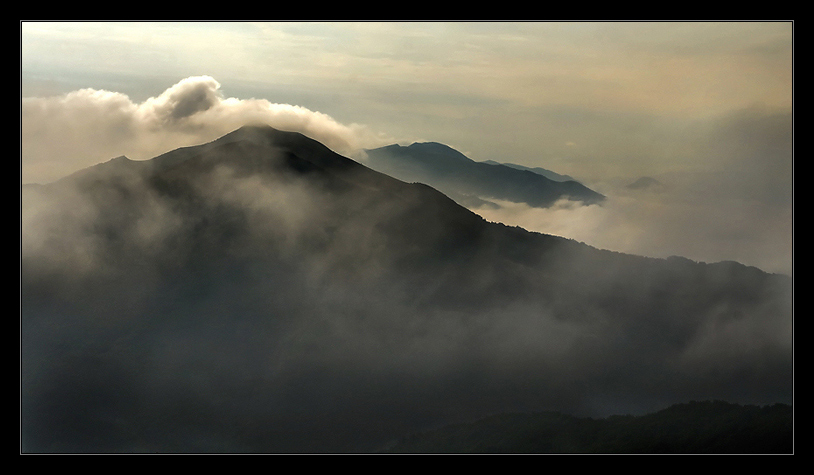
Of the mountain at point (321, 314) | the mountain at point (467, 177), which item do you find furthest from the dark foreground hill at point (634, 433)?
the mountain at point (467, 177)

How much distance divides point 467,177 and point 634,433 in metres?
10.1

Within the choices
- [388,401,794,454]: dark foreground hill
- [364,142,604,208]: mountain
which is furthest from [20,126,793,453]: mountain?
[364,142,604,208]: mountain

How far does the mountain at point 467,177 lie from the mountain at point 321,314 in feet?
4.15

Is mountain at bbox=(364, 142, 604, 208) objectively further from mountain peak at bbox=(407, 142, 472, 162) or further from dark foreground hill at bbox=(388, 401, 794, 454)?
dark foreground hill at bbox=(388, 401, 794, 454)

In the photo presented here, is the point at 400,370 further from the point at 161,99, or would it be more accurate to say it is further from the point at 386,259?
the point at 161,99

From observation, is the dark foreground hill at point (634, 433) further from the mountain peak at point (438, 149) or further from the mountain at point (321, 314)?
the mountain peak at point (438, 149)

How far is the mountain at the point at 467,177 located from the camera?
1769 centimetres

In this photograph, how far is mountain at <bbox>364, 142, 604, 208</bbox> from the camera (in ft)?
58.0

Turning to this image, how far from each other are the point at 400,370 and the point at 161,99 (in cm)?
1285

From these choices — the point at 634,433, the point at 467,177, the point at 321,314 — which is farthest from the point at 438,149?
the point at 634,433

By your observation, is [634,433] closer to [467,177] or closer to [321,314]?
[467,177]

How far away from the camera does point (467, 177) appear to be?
18.7 metres

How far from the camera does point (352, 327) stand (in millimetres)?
22531
